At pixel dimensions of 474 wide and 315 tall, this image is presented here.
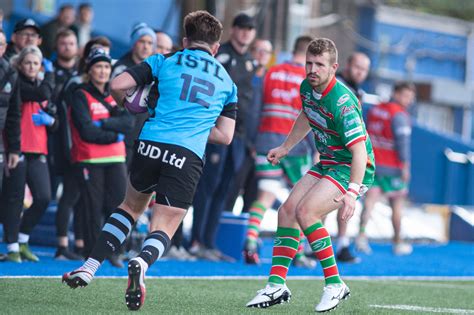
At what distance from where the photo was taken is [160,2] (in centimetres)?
2114

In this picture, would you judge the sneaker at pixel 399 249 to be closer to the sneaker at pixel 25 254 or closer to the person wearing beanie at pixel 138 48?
the person wearing beanie at pixel 138 48

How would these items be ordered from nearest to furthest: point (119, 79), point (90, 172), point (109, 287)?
1. point (119, 79)
2. point (109, 287)
3. point (90, 172)

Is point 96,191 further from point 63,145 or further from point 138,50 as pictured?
point 138,50

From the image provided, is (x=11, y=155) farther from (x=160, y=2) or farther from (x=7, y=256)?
(x=160, y=2)

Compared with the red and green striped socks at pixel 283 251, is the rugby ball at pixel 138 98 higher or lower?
higher

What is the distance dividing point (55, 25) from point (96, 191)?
5346mm

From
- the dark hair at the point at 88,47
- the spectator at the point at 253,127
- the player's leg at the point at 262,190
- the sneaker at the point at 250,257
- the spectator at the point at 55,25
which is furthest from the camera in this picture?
the spectator at the point at 55,25

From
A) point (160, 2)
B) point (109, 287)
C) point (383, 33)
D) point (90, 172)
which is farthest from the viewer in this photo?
point (383, 33)

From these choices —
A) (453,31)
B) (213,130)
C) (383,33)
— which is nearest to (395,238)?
(213,130)

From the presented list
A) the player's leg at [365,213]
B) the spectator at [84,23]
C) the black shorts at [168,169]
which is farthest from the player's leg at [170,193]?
the spectator at [84,23]

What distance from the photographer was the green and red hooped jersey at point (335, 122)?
7664mm

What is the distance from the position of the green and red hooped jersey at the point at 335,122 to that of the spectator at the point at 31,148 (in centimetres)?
308

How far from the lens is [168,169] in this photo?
Answer: 23.2 feet

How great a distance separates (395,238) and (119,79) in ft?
29.1
